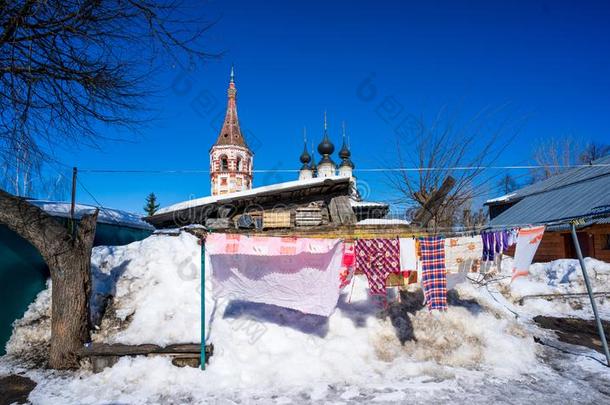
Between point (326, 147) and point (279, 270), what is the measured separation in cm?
3336

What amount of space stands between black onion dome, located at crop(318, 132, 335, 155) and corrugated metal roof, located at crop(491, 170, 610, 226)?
67.2ft

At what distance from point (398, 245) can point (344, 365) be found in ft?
7.28

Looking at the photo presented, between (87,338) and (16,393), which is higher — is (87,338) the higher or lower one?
the higher one

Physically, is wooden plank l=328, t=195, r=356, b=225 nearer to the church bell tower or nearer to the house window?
the church bell tower

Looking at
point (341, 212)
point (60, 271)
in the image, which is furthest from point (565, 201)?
point (60, 271)

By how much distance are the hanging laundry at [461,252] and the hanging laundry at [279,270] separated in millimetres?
2131

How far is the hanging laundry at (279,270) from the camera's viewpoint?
5.18 metres

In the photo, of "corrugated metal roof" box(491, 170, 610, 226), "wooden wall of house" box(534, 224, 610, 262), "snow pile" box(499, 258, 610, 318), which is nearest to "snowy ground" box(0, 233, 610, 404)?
"snow pile" box(499, 258, 610, 318)

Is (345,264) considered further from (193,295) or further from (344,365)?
(193,295)

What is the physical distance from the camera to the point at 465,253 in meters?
5.80

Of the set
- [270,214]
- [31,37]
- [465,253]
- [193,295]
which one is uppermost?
[31,37]

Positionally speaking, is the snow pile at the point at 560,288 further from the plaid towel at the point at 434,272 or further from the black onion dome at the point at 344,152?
the black onion dome at the point at 344,152

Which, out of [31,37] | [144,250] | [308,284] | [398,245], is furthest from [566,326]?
[31,37]

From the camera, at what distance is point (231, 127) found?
38656mm
